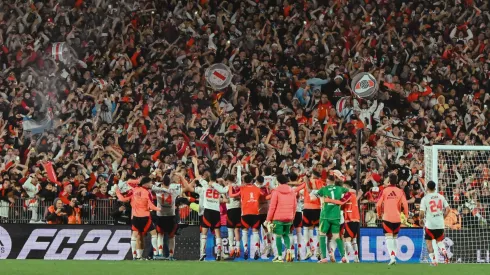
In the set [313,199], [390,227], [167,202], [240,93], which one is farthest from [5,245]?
[240,93]

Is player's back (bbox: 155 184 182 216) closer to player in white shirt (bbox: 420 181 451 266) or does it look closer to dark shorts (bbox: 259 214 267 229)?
dark shorts (bbox: 259 214 267 229)

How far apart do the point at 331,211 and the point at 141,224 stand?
4.32m

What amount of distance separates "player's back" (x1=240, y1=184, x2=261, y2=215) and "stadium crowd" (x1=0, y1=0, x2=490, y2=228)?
168cm

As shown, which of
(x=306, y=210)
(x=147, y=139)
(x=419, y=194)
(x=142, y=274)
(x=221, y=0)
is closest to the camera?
(x=142, y=274)

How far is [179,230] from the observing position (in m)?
26.4

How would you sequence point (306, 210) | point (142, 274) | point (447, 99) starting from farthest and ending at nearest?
point (447, 99), point (306, 210), point (142, 274)

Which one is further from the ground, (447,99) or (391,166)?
(447,99)

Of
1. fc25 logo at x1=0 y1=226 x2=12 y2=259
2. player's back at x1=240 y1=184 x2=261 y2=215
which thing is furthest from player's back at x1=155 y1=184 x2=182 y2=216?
fc25 logo at x1=0 y1=226 x2=12 y2=259

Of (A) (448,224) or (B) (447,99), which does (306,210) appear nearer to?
(A) (448,224)

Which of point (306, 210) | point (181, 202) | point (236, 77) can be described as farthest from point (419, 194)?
point (236, 77)

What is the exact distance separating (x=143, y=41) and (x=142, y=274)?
55.2 ft

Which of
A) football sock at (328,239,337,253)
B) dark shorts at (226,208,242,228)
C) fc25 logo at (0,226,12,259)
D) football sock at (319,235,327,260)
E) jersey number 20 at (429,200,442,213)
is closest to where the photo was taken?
jersey number 20 at (429,200,442,213)

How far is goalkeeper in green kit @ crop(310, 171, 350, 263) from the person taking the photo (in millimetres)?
23453

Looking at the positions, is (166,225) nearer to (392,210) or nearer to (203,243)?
(203,243)
